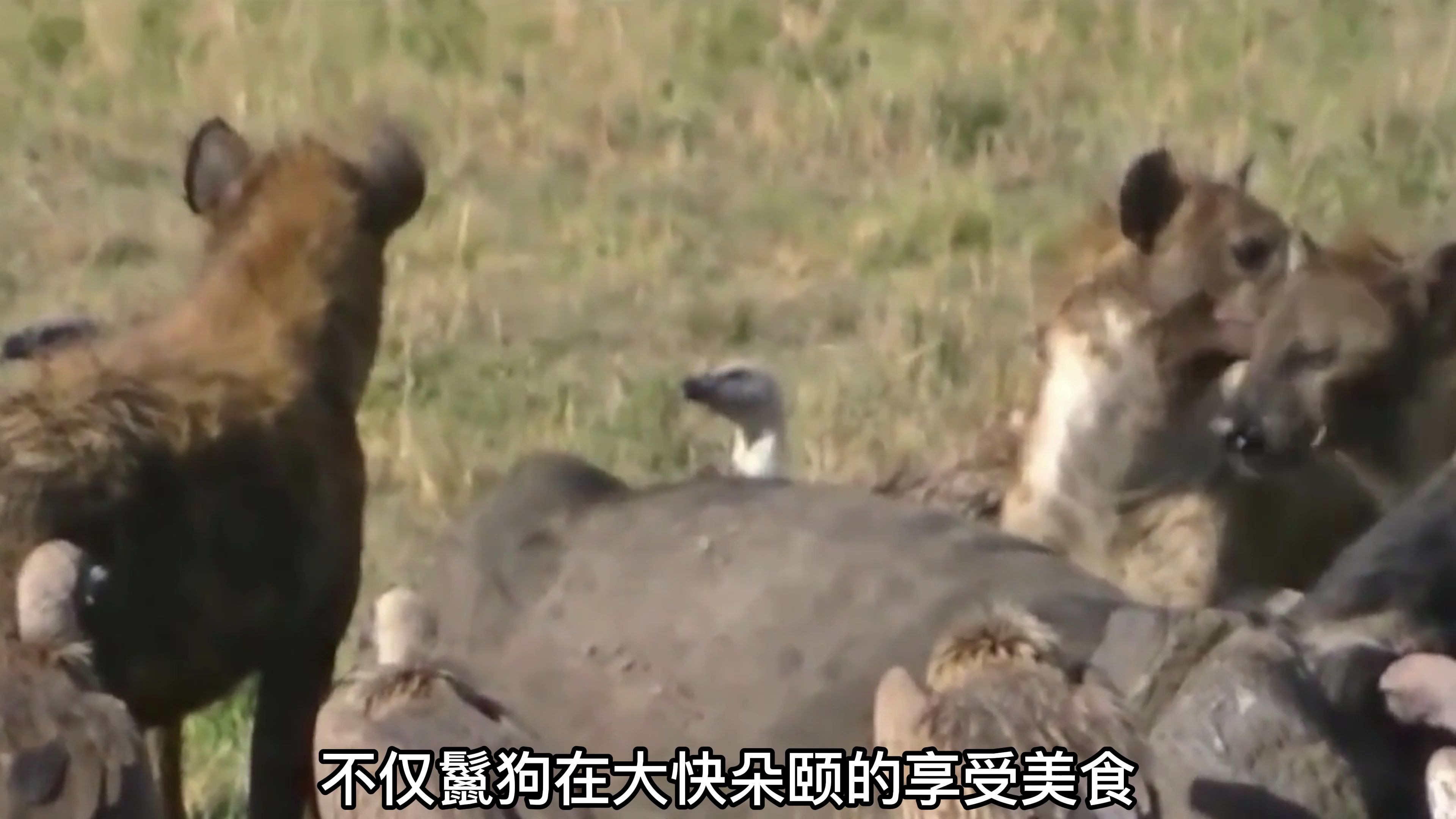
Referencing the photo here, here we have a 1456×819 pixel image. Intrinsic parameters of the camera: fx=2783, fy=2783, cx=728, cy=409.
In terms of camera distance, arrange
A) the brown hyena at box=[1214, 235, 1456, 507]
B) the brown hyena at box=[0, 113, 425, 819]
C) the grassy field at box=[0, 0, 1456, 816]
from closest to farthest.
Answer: the brown hyena at box=[0, 113, 425, 819] → the brown hyena at box=[1214, 235, 1456, 507] → the grassy field at box=[0, 0, 1456, 816]

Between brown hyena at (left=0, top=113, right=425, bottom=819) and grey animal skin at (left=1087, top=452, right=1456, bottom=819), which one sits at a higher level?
brown hyena at (left=0, top=113, right=425, bottom=819)

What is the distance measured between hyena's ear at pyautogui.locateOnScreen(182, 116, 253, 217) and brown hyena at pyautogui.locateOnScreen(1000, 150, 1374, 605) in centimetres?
209

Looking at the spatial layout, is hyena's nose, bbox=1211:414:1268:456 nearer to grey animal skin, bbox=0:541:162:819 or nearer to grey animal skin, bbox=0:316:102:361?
grey animal skin, bbox=0:316:102:361

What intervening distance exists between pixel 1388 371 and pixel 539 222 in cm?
365

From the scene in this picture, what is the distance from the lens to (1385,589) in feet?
16.7

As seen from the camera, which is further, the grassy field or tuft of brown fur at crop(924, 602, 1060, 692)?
the grassy field

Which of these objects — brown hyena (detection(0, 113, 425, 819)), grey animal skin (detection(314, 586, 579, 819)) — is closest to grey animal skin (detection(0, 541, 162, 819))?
brown hyena (detection(0, 113, 425, 819))

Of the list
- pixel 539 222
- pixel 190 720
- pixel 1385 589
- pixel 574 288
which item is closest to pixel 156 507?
pixel 190 720

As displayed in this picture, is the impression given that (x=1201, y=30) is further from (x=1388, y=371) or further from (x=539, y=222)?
(x=1388, y=371)

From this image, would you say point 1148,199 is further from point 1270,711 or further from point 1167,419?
point 1270,711

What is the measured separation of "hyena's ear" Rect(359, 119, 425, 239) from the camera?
6.10 metres

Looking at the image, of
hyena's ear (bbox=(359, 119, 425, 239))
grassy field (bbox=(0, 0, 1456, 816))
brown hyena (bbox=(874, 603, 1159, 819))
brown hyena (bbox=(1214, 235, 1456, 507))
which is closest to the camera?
brown hyena (bbox=(874, 603, 1159, 819))

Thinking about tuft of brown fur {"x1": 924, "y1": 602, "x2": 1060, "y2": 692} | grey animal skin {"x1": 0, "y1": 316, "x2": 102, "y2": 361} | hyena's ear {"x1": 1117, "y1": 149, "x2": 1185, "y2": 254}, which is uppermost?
hyena's ear {"x1": 1117, "y1": 149, "x2": 1185, "y2": 254}

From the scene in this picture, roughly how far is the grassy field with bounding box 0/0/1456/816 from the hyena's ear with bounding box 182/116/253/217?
0.82 m
